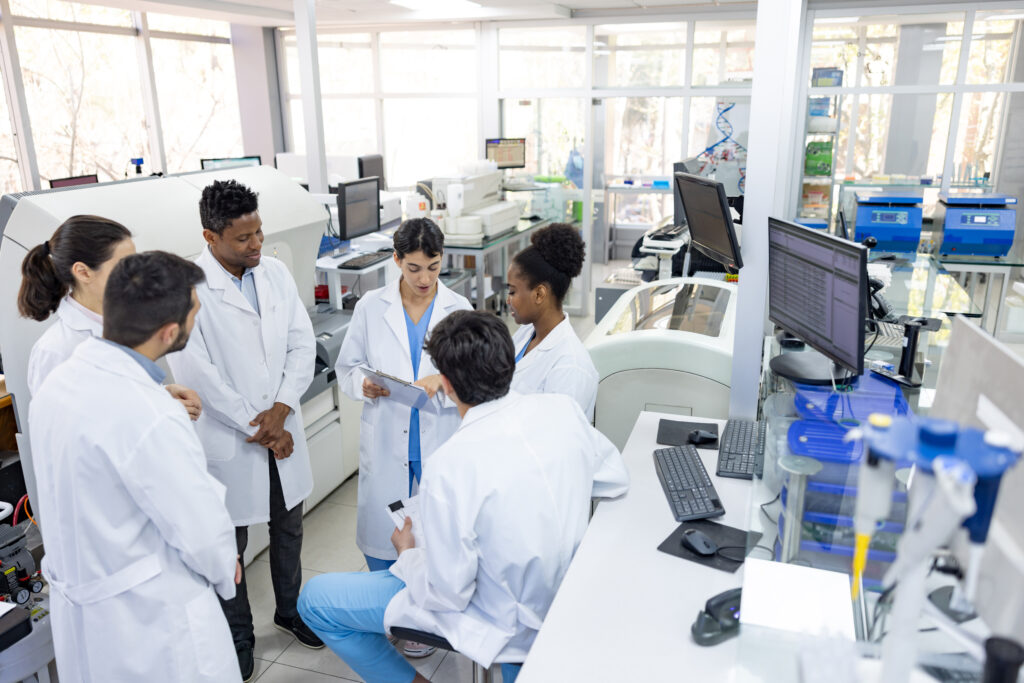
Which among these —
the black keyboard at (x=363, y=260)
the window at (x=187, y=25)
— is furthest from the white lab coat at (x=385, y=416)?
the window at (x=187, y=25)

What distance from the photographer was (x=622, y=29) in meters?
6.89

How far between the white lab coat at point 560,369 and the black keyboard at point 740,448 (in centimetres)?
42

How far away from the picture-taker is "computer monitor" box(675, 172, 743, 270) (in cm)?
242

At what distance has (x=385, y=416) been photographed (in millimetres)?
2348

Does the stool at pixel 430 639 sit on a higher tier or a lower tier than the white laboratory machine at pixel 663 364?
lower

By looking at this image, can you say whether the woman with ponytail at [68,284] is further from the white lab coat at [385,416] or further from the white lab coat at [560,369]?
the white lab coat at [560,369]

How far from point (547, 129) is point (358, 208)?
3.25m

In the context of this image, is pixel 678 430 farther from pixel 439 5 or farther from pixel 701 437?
pixel 439 5

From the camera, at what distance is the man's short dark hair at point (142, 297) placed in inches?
57.5

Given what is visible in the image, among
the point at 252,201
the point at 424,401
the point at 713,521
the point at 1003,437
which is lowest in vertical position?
the point at 713,521

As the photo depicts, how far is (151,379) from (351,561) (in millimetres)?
1714

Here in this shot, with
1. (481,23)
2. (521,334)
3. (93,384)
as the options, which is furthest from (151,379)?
(481,23)

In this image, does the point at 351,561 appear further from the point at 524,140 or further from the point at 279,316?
the point at 524,140

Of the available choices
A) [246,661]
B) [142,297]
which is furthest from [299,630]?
[142,297]
